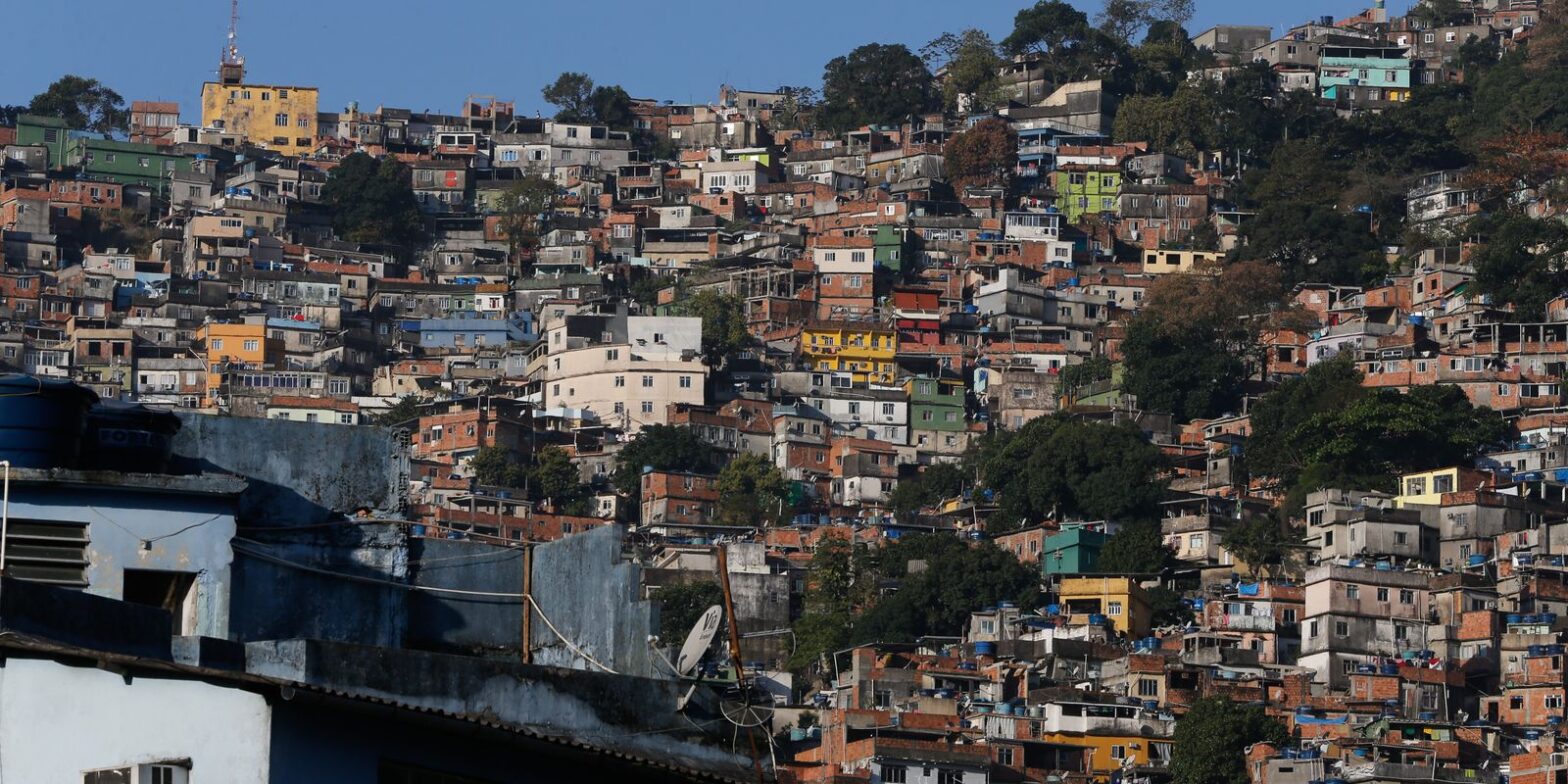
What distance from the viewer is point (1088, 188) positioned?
101 meters

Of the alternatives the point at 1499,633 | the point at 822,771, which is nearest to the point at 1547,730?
the point at 1499,633

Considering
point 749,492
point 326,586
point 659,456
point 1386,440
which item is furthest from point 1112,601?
point 326,586

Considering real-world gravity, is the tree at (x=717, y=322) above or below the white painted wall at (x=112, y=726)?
above

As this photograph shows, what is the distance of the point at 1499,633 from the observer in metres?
59.2

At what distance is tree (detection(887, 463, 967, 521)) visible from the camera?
75.4 meters

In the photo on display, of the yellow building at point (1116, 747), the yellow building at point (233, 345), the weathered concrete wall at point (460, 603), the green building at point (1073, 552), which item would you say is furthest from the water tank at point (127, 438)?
the yellow building at point (233, 345)

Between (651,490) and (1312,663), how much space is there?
19.5m

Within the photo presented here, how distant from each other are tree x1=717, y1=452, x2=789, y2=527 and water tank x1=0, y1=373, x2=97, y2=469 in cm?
6187

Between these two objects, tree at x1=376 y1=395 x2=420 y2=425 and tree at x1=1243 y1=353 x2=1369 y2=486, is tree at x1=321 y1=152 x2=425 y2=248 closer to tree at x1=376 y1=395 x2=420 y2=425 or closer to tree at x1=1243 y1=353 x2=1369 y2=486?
tree at x1=376 y1=395 x2=420 y2=425

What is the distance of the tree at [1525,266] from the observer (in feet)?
257

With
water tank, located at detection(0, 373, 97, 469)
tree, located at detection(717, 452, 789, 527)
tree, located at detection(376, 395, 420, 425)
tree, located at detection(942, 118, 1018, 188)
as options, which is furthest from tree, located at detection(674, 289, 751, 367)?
water tank, located at detection(0, 373, 97, 469)

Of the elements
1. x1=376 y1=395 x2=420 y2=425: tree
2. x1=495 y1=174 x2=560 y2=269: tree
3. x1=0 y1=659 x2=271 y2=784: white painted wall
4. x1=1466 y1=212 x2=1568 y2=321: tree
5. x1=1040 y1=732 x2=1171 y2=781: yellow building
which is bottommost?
x1=1040 y1=732 x2=1171 y2=781: yellow building

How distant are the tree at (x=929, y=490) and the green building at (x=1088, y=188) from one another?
26.1m

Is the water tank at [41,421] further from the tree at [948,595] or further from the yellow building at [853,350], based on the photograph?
the yellow building at [853,350]
